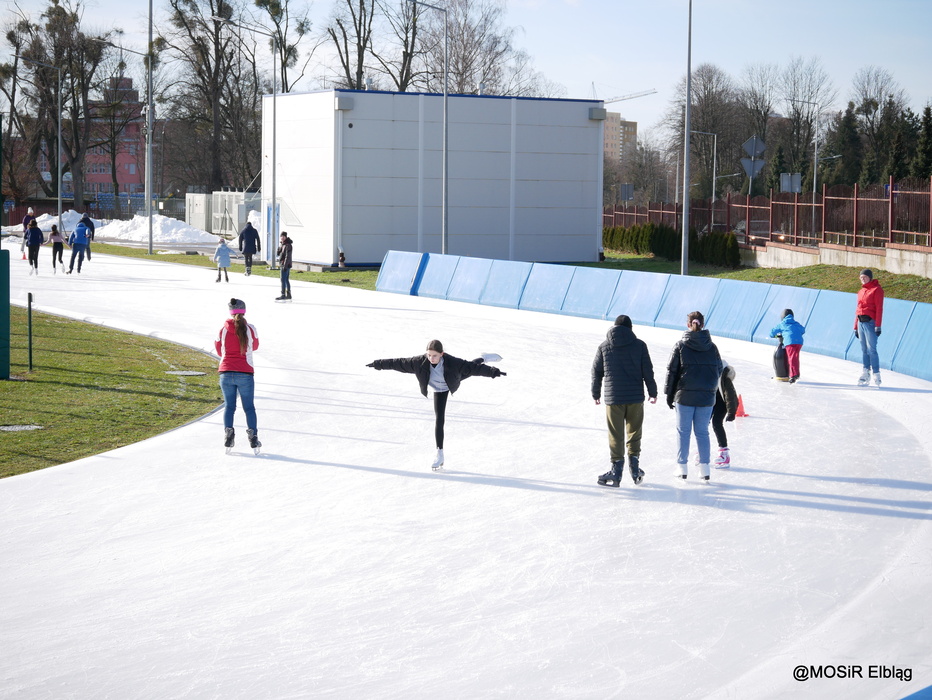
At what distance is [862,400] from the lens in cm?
1552

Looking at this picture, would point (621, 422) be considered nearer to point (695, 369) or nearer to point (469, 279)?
point (695, 369)

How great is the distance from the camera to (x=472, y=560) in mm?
8195

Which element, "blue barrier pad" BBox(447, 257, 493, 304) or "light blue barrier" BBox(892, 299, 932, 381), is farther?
"blue barrier pad" BBox(447, 257, 493, 304)

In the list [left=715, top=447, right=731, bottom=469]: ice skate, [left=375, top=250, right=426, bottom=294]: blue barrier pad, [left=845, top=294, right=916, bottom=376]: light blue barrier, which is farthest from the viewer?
[left=375, top=250, right=426, bottom=294]: blue barrier pad

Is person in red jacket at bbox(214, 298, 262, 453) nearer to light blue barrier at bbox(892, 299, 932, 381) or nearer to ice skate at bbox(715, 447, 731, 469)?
ice skate at bbox(715, 447, 731, 469)

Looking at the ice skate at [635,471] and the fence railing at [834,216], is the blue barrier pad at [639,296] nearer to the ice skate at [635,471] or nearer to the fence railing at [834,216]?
the fence railing at [834,216]

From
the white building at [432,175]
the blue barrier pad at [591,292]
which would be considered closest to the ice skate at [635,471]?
the blue barrier pad at [591,292]

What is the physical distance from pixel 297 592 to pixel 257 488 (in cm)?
305

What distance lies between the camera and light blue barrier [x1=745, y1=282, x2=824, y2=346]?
20.9 m

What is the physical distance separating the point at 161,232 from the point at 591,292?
4080 cm

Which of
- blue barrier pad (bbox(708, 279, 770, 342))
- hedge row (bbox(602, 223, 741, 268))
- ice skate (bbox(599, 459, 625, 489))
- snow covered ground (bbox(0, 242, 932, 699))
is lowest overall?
snow covered ground (bbox(0, 242, 932, 699))

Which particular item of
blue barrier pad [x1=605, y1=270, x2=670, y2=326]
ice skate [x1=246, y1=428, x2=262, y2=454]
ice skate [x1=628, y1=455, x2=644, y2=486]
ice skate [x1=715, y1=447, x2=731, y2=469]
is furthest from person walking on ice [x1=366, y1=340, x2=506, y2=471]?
blue barrier pad [x1=605, y1=270, x2=670, y2=326]

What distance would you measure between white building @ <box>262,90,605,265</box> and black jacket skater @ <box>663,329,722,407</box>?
3218 centimetres

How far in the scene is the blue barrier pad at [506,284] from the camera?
2870 centimetres
